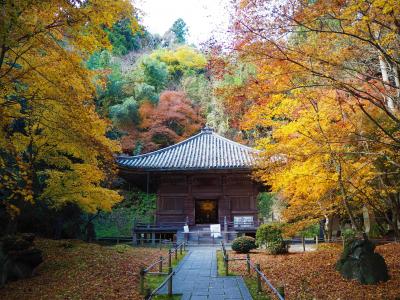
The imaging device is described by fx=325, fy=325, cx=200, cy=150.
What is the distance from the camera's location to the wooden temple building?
21.1 m

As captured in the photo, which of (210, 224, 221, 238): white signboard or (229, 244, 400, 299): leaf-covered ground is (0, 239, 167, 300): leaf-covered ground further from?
(210, 224, 221, 238): white signboard

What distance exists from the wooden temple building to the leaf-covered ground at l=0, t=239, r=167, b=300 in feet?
25.4

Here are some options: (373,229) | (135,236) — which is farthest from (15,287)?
(373,229)

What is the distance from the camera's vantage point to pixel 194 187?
22.6 metres

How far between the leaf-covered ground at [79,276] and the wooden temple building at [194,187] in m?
7.73

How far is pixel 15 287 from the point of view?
8852mm

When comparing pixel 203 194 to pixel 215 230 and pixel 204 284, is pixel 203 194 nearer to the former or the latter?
pixel 215 230

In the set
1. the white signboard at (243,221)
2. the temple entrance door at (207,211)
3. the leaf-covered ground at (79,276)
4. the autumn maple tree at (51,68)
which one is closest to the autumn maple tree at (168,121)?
the temple entrance door at (207,211)

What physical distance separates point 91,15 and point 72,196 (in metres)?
8.51

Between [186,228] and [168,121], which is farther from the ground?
[168,121]

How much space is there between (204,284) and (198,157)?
14.3 meters

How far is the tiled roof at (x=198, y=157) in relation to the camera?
21.1 m

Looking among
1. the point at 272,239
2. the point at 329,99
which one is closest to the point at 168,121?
the point at 272,239

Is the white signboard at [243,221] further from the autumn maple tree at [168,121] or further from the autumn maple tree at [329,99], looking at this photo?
the autumn maple tree at [168,121]
